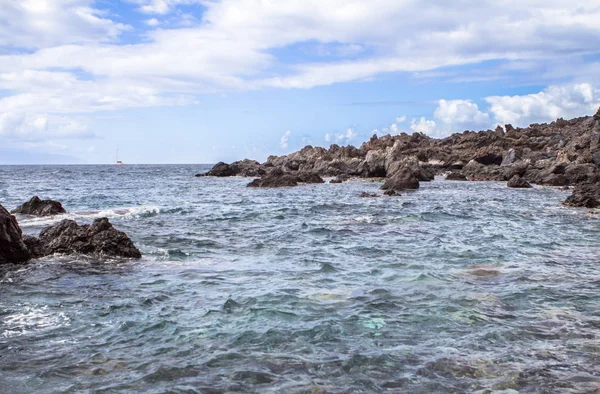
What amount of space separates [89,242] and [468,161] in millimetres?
66601

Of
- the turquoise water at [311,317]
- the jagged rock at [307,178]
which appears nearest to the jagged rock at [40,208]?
Result: the turquoise water at [311,317]

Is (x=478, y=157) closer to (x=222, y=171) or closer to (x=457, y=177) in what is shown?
(x=457, y=177)

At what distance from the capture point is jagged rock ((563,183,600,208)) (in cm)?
2578

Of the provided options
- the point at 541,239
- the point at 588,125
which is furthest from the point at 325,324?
the point at 588,125

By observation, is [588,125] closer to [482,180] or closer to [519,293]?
[482,180]

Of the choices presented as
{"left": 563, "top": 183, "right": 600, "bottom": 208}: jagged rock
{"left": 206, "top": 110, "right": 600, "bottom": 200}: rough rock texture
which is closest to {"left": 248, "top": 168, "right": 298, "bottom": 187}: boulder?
{"left": 206, "top": 110, "right": 600, "bottom": 200}: rough rock texture

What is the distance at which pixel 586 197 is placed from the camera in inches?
1025

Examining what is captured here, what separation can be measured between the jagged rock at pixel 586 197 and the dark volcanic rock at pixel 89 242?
22342 millimetres

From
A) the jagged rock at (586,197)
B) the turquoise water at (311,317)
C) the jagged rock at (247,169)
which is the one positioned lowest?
the turquoise water at (311,317)

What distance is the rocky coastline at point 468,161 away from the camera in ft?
144

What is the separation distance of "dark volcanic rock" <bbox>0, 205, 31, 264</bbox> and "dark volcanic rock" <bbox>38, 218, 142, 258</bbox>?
2.25ft

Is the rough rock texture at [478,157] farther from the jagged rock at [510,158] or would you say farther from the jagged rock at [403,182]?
the jagged rock at [403,182]

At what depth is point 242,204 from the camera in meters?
29.6

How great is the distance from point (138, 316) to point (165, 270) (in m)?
3.56
